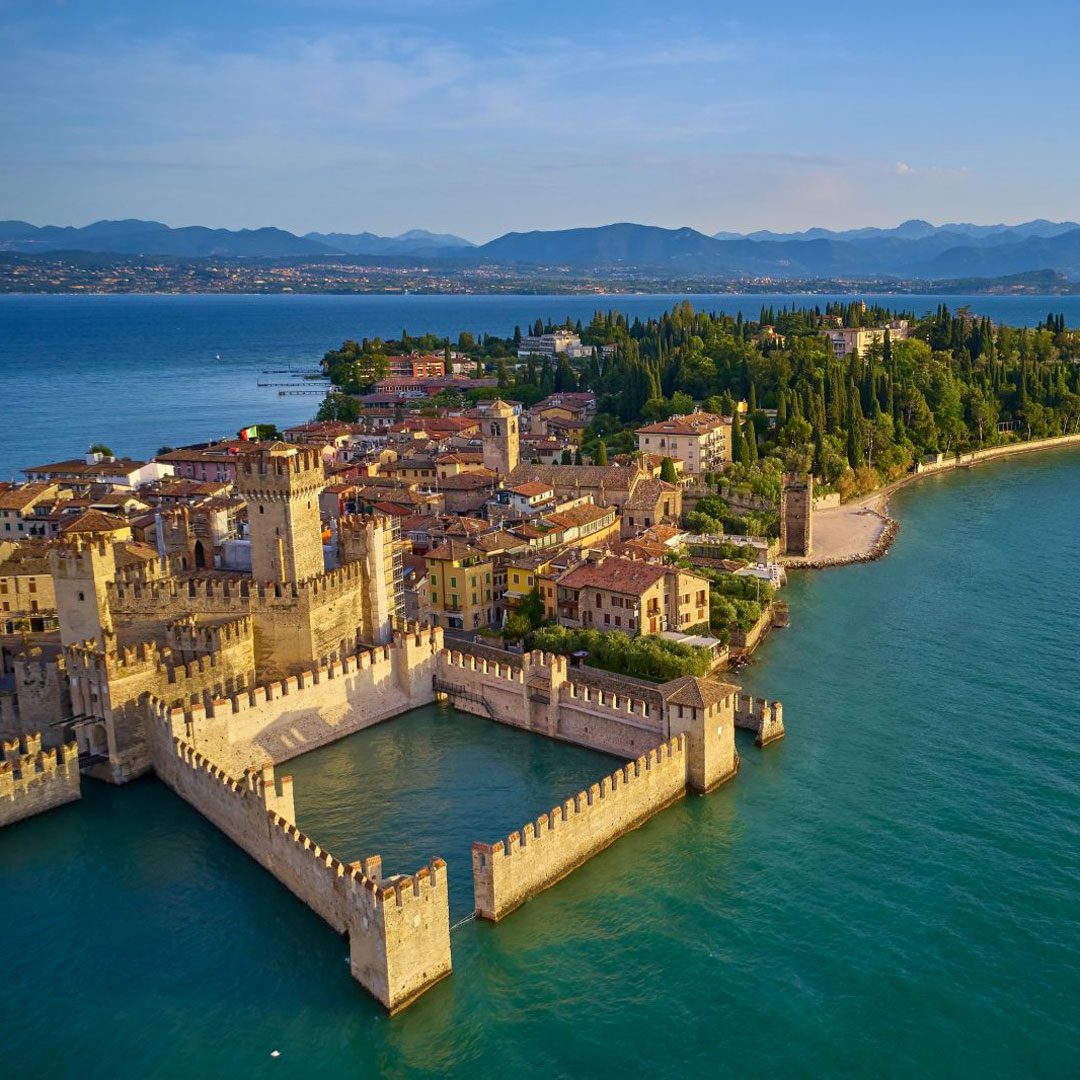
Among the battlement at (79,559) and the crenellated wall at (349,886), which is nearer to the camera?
the crenellated wall at (349,886)

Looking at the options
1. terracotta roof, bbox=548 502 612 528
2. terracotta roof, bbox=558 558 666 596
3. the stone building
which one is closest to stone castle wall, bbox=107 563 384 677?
the stone building

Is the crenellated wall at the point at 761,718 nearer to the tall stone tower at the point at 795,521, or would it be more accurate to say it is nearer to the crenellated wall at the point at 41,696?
the crenellated wall at the point at 41,696

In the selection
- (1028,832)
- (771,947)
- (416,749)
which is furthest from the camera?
(416,749)

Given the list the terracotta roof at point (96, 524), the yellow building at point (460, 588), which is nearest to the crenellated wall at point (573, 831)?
the yellow building at point (460, 588)

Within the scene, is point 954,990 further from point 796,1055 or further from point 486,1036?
point 486,1036

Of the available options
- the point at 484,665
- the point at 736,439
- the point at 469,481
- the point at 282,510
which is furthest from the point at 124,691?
the point at 736,439

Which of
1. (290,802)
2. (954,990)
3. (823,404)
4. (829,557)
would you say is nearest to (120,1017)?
(290,802)
